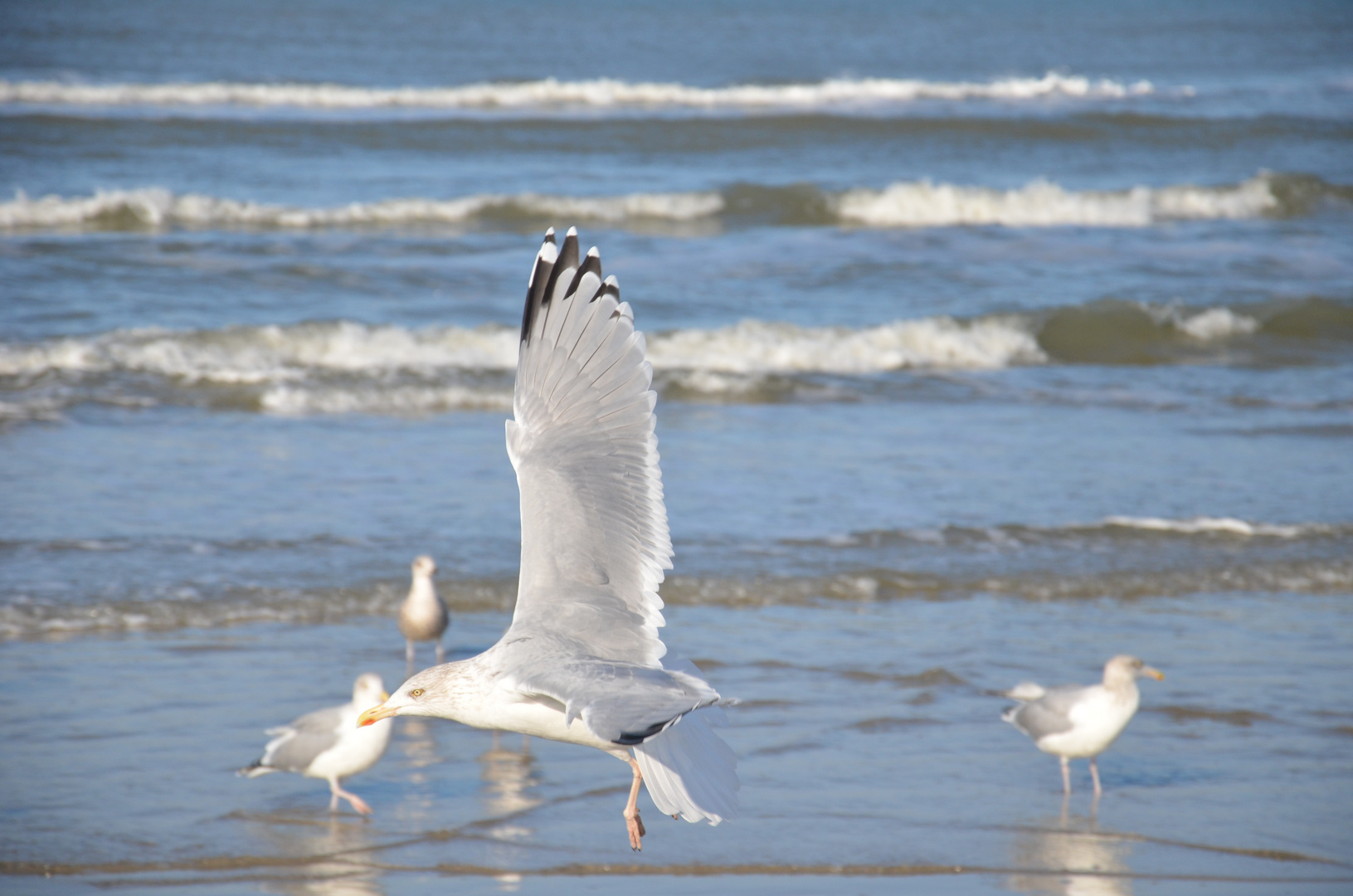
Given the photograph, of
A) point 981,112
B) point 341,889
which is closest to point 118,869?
point 341,889

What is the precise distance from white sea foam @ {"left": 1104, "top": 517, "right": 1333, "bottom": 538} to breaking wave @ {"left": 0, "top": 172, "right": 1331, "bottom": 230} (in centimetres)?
967

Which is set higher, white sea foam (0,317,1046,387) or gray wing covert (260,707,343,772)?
white sea foam (0,317,1046,387)

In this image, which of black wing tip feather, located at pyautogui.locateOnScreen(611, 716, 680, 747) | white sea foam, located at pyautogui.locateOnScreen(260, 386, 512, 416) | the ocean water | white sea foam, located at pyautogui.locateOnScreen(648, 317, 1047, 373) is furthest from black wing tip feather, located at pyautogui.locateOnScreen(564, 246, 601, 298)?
white sea foam, located at pyautogui.locateOnScreen(648, 317, 1047, 373)

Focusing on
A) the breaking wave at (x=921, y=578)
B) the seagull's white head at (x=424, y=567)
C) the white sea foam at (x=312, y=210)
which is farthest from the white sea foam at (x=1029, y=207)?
the seagull's white head at (x=424, y=567)

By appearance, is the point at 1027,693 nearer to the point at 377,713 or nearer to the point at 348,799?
the point at 348,799

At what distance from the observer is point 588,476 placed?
3.53 meters

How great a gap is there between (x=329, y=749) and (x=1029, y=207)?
14677mm

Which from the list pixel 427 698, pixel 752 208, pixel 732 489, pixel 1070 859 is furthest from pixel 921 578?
pixel 752 208

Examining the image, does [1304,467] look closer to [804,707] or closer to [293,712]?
[804,707]

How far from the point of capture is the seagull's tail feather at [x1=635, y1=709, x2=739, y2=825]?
115 inches

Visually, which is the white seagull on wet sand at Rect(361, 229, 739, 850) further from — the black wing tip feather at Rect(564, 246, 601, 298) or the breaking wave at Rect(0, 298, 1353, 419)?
the breaking wave at Rect(0, 298, 1353, 419)

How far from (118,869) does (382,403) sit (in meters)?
5.77

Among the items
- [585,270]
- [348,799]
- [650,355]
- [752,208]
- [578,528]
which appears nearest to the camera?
[585,270]

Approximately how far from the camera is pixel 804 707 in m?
5.17
